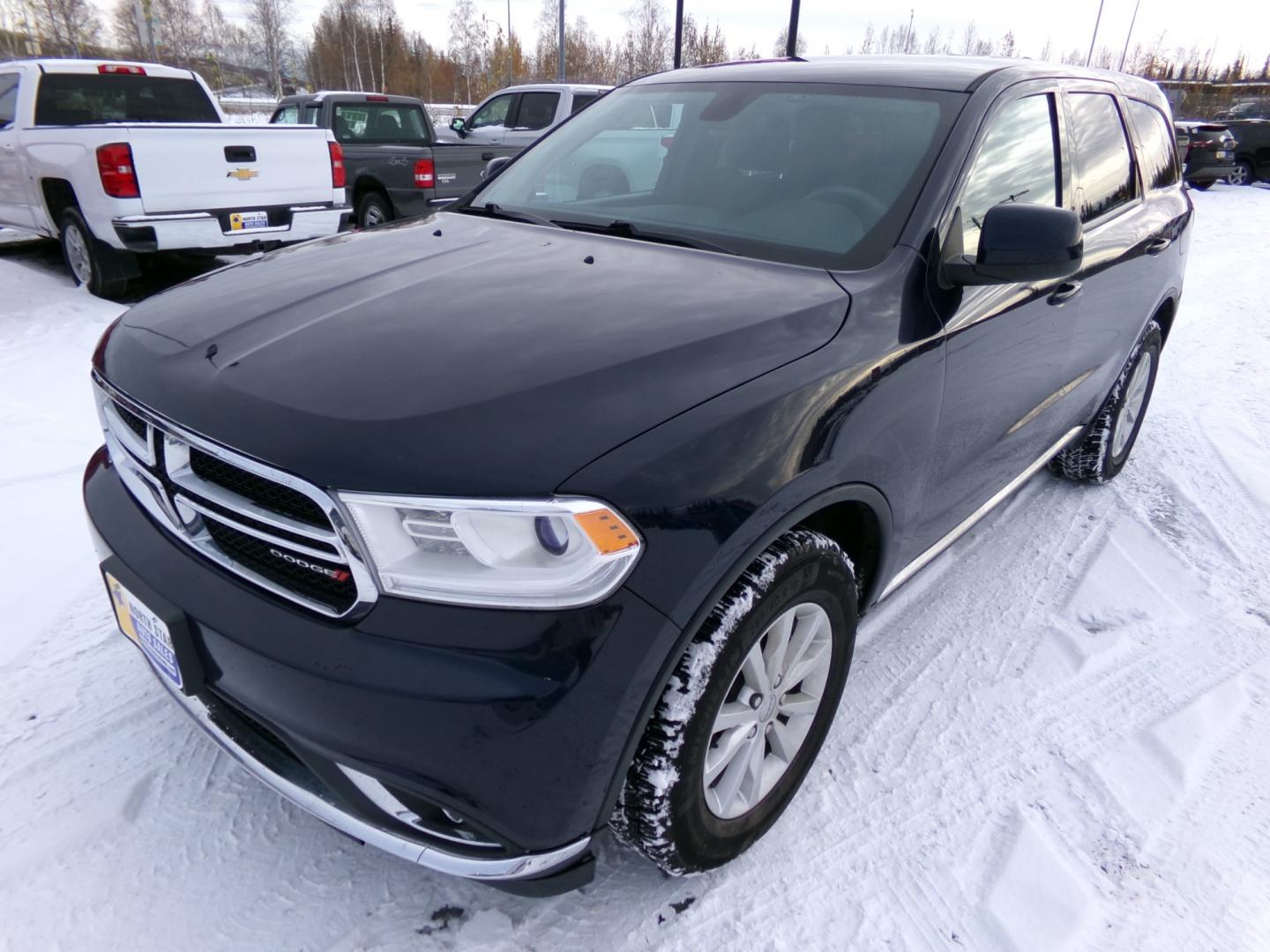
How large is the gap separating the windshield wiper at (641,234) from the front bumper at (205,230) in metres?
3.66

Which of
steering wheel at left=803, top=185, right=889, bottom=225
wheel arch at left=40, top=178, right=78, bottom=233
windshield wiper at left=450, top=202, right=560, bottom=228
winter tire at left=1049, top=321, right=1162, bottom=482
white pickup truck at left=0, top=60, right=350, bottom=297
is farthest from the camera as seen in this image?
wheel arch at left=40, top=178, right=78, bottom=233

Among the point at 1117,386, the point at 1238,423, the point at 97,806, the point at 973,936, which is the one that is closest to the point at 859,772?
the point at 973,936

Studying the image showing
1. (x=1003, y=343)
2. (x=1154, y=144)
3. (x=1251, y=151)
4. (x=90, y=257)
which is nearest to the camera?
(x=1003, y=343)

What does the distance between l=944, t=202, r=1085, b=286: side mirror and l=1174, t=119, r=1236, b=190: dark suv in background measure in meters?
19.0

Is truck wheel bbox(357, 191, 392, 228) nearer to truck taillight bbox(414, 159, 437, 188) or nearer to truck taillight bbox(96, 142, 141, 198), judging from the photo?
truck taillight bbox(414, 159, 437, 188)

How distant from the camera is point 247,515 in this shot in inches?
63.2

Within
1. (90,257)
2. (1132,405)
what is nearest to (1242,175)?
(1132,405)

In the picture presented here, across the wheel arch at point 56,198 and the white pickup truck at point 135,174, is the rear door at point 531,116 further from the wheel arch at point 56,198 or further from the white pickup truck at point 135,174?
the wheel arch at point 56,198

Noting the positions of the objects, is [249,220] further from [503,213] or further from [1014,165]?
[1014,165]

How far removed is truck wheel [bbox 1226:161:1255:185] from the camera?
1967 cm

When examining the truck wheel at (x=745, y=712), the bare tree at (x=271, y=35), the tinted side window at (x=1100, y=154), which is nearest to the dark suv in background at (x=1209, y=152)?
the tinted side window at (x=1100, y=154)

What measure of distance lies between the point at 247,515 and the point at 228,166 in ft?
19.2

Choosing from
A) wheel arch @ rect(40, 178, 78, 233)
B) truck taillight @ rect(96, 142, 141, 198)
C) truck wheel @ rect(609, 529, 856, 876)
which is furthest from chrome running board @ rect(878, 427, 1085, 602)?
wheel arch @ rect(40, 178, 78, 233)

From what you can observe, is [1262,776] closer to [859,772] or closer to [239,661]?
[859,772]
